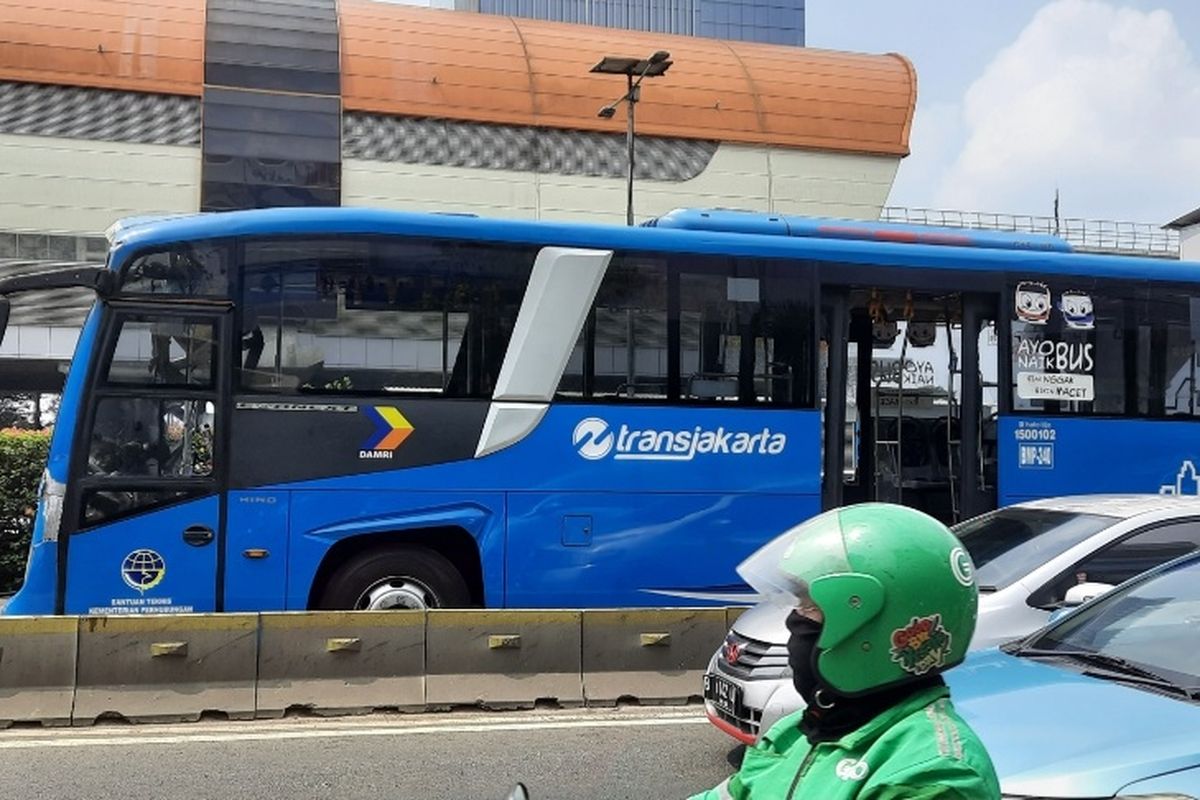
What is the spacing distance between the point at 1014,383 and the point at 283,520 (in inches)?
243

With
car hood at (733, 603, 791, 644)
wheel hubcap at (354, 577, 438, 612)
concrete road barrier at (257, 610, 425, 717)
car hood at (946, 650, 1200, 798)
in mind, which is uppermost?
car hood at (946, 650, 1200, 798)

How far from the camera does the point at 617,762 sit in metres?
6.53

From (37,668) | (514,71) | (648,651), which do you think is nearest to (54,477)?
(37,668)

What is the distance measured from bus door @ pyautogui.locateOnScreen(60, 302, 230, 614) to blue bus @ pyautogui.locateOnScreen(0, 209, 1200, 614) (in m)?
0.02

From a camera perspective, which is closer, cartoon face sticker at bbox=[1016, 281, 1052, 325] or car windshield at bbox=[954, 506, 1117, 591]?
car windshield at bbox=[954, 506, 1117, 591]

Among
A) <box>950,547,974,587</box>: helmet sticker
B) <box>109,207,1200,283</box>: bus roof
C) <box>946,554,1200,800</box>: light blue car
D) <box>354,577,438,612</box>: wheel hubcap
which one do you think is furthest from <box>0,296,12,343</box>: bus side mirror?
<box>950,547,974,587</box>: helmet sticker

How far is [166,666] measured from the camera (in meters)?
7.52

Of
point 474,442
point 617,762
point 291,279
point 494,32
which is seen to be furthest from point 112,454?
point 494,32

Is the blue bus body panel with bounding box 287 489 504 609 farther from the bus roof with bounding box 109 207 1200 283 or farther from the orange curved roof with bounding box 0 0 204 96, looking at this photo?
the orange curved roof with bounding box 0 0 204 96

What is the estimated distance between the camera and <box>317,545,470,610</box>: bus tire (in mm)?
8477

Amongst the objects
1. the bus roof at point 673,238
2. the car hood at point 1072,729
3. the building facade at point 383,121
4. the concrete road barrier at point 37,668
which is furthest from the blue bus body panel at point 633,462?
the building facade at point 383,121

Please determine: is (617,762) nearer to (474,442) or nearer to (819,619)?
(474,442)

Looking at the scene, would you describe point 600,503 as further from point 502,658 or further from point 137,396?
point 137,396

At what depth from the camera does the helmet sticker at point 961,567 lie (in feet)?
6.32
